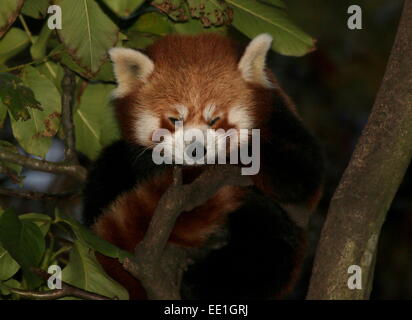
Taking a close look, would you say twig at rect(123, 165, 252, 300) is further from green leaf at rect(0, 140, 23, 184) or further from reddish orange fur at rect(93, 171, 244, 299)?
green leaf at rect(0, 140, 23, 184)

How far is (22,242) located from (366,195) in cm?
117

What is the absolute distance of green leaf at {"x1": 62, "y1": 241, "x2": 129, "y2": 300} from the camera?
8.04 ft

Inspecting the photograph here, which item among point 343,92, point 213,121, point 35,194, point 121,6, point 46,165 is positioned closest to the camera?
point 121,6

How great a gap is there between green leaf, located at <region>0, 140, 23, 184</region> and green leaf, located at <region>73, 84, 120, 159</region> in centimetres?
32

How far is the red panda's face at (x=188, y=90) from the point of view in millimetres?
2662

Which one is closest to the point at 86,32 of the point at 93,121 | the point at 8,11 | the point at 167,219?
the point at 8,11

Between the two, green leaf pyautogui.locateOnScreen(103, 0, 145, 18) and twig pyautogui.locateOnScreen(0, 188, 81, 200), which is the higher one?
green leaf pyautogui.locateOnScreen(103, 0, 145, 18)

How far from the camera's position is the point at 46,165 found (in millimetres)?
2789

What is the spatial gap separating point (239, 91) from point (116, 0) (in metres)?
0.90

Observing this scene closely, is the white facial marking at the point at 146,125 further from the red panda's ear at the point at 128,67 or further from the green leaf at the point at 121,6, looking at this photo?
the green leaf at the point at 121,6

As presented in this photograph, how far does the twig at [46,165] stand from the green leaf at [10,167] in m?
0.08

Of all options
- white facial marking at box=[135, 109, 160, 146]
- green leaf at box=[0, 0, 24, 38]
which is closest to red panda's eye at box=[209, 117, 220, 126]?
white facial marking at box=[135, 109, 160, 146]

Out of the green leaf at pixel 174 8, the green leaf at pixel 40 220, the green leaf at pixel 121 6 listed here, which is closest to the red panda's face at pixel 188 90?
the green leaf at pixel 174 8

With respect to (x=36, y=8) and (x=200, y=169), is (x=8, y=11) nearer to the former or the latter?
(x=36, y=8)
